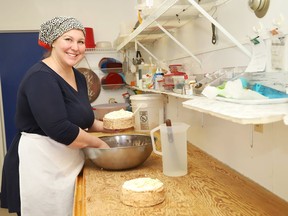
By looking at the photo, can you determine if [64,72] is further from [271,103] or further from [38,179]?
[271,103]

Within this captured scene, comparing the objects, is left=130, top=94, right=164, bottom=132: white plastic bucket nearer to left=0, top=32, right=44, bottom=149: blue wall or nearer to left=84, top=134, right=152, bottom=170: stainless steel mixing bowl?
left=84, top=134, right=152, bottom=170: stainless steel mixing bowl

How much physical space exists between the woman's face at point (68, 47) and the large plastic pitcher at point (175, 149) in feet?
2.01

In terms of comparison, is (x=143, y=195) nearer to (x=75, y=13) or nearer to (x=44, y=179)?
(x=44, y=179)

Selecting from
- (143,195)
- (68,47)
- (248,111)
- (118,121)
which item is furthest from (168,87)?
(248,111)

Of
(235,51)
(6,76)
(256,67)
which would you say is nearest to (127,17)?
(6,76)

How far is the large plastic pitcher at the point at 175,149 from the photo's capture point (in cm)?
144

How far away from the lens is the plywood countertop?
41.8 inches

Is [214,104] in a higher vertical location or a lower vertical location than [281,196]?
higher

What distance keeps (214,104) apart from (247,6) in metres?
0.57

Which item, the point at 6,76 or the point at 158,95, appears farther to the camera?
the point at 6,76

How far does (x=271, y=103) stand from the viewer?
2.59 feet

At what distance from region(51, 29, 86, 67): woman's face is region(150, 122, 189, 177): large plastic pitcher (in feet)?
2.01

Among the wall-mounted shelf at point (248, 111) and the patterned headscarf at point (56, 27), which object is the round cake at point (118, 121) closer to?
the patterned headscarf at point (56, 27)

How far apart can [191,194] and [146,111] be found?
131cm
